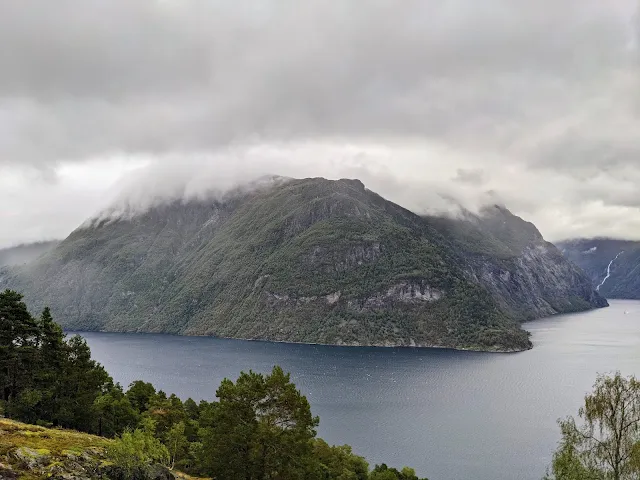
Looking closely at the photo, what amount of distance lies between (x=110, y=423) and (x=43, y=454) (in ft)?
103

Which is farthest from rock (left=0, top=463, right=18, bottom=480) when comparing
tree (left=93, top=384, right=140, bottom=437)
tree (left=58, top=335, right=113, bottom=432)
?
tree (left=93, top=384, right=140, bottom=437)

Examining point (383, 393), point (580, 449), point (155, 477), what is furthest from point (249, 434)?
point (383, 393)

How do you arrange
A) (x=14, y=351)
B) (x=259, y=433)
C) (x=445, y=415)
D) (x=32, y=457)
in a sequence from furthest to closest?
(x=445, y=415) < (x=14, y=351) < (x=259, y=433) < (x=32, y=457)

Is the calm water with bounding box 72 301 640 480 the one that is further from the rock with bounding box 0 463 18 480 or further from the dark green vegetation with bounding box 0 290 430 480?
the rock with bounding box 0 463 18 480

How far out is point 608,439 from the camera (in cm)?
3394

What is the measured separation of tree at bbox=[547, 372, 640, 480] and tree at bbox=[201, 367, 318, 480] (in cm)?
2169

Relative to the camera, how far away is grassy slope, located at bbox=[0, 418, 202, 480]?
28075 millimetres

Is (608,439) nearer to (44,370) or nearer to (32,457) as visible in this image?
(32,457)

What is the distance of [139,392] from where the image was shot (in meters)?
83.7

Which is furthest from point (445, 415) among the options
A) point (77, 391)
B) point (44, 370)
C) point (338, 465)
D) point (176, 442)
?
point (44, 370)

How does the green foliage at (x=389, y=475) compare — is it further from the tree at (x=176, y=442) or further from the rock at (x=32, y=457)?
the rock at (x=32, y=457)

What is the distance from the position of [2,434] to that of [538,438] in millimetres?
119753

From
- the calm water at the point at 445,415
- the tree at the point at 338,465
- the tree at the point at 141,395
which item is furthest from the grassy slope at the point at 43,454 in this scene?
the calm water at the point at 445,415

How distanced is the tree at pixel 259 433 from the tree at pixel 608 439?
21.7 m
